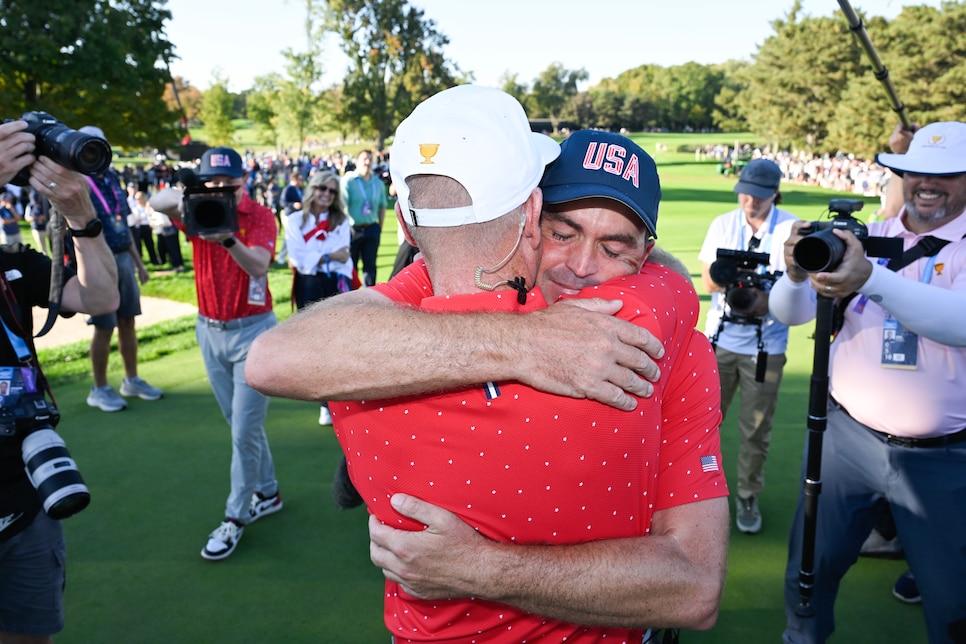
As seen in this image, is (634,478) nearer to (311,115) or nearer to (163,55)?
(163,55)

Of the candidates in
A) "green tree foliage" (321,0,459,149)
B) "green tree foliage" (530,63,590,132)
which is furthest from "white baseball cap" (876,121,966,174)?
"green tree foliage" (530,63,590,132)

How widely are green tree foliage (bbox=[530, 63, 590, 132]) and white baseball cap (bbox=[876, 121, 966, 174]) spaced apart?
9303cm

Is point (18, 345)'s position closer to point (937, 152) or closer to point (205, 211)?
point (205, 211)

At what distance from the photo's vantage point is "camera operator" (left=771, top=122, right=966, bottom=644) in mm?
2855

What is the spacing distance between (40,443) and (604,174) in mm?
2189

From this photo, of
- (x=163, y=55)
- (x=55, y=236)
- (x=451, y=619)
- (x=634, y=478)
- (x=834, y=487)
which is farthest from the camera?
(x=163, y=55)

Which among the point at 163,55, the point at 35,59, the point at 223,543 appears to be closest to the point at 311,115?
the point at 163,55

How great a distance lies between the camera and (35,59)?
2047cm

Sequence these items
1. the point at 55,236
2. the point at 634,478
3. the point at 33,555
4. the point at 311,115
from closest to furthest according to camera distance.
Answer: the point at 634,478 < the point at 33,555 < the point at 55,236 < the point at 311,115

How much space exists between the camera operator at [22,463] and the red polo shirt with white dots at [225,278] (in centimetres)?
169

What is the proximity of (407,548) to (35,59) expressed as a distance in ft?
80.5

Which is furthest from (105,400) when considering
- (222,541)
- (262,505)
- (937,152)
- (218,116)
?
(218,116)

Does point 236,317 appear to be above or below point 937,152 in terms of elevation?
below

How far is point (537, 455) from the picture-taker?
4.56 ft
